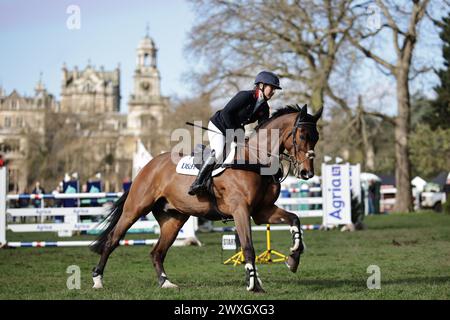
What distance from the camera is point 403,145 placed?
4184 centimetres

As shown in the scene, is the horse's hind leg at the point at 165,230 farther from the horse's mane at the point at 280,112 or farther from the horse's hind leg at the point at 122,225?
the horse's mane at the point at 280,112

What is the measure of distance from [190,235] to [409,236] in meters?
6.50

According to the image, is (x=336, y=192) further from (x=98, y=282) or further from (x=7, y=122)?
(x=7, y=122)

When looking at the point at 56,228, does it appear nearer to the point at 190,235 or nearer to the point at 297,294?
the point at 190,235

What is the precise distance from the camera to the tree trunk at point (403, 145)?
134ft

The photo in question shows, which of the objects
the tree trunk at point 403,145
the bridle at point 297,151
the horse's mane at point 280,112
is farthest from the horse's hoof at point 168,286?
the tree trunk at point 403,145

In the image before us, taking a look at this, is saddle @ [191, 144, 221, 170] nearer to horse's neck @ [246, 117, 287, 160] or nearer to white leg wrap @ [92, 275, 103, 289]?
horse's neck @ [246, 117, 287, 160]

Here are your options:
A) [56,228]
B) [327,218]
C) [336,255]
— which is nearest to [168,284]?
[336,255]

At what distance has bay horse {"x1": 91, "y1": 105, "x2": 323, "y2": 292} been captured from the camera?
33.2 ft

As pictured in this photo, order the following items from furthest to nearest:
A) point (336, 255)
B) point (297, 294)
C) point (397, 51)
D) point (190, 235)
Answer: point (397, 51)
point (190, 235)
point (336, 255)
point (297, 294)

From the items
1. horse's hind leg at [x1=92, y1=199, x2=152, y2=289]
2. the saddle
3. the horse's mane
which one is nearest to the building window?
horse's hind leg at [x1=92, y1=199, x2=152, y2=289]

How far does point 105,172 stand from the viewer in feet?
378

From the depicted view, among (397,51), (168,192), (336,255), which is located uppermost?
(397,51)

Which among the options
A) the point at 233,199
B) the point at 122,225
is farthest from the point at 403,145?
the point at 233,199
